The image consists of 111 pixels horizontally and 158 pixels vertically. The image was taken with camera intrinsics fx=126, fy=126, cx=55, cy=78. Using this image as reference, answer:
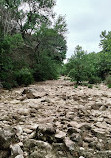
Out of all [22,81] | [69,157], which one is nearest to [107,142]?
[69,157]

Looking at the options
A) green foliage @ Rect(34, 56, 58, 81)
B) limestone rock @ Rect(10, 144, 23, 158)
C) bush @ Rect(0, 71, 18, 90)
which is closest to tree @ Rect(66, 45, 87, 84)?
green foliage @ Rect(34, 56, 58, 81)

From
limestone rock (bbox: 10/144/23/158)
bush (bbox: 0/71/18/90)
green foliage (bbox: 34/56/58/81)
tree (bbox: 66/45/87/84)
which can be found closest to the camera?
limestone rock (bbox: 10/144/23/158)

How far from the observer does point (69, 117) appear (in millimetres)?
2846

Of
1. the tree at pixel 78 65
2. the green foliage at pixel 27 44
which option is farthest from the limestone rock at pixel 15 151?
the tree at pixel 78 65

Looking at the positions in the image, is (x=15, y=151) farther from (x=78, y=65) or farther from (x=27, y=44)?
(x=27, y=44)

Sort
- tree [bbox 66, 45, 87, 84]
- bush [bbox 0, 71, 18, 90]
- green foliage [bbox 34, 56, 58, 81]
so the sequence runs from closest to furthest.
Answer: bush [bbox 0, 71, 18, 90], tree [bbox 66, 45, 87, 84], green foliage [bbox 34, 56, 58, 81]

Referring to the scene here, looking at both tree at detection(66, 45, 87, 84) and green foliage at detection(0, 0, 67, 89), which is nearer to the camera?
green foliage at detection(0, 0, 67, 89)

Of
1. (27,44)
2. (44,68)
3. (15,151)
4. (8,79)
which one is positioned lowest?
(15,151)

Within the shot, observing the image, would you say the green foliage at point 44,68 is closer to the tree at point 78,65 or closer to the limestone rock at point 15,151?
the tree at point 78,65

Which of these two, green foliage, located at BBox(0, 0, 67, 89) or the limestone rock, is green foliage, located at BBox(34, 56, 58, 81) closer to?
green foliage, located at BBox(0, 0, 67, 89)

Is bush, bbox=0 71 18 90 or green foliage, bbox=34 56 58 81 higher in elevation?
green foliage, bbox=34 56 58 81

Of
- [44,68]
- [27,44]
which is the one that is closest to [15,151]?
[44,68]

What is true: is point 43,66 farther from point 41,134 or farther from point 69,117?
point 41,134

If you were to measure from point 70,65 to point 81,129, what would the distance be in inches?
332
